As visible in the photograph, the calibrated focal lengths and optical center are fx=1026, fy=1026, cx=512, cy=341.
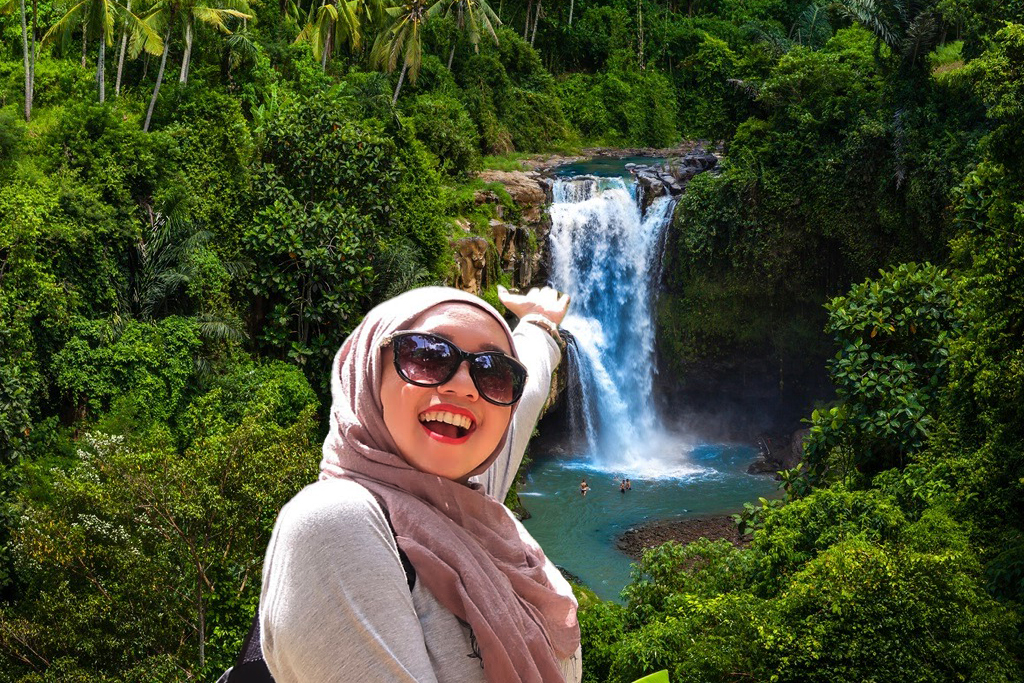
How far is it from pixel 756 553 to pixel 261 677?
9.34 meters

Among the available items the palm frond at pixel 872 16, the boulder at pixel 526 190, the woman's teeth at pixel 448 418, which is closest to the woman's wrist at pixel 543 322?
the woman's teeth at pixel 448 418

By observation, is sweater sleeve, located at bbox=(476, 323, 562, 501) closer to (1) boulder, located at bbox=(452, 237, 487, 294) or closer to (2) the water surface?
(2) the water surface

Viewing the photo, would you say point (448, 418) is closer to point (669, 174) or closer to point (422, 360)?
point (422, 360)

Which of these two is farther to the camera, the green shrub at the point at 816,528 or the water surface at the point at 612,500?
the water surface at the point at 612,500

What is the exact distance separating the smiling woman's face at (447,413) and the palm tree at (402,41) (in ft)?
65.1

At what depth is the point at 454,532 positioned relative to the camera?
4.93ft

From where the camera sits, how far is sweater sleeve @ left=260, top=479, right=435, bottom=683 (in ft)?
4.34

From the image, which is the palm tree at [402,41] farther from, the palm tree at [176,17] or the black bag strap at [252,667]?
the black bag strap at [252,667]

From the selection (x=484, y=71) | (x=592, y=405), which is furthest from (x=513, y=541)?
(x=484, y=71)

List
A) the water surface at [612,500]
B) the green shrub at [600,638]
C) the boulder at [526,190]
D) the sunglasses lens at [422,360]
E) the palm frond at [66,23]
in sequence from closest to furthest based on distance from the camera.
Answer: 1. the sunglasses lens at [422,360]
2. the green shrub at [600,638]
3. the palm frond at [66,23]
4. the water surface at [612,500]
5. the boulder at [526,190]

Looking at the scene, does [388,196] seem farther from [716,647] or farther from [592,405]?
[716,647]

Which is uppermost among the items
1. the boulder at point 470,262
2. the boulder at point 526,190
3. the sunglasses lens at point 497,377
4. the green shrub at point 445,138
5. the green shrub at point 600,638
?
the green shrub at point 445,138

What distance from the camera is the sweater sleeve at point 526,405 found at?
1.95 meters

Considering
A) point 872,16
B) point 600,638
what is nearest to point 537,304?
point 600,638
